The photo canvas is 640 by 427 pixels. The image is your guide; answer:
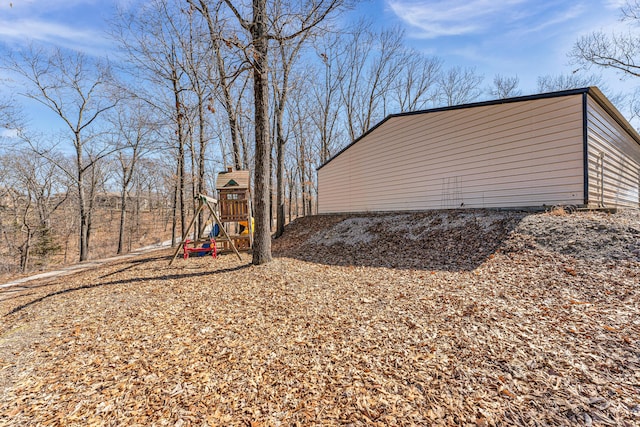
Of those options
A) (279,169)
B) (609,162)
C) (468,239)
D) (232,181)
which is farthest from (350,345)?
(279,169)

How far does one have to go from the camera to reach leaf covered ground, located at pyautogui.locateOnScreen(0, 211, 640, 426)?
1.90 meters

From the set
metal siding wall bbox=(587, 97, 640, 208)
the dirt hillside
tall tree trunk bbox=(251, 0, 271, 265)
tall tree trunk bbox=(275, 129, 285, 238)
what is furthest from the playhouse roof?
metal siding wall bbox=(587, 97, 640, 208)

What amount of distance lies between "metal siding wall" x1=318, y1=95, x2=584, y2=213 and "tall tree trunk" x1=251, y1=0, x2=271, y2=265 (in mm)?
5962

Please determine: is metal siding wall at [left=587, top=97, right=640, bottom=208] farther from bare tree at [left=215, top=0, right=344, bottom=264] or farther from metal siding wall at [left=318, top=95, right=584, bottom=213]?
bare tree at [left=215, top=0, right=344, bottom=264]

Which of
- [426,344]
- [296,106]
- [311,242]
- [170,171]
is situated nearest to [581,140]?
[426,344]

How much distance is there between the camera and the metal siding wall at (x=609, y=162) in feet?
21.5

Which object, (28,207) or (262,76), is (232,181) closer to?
(262,76)

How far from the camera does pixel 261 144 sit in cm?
571

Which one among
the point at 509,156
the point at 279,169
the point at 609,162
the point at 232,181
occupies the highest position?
the point at 279,169

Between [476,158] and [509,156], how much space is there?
0.84 m

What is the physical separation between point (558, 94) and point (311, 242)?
308 inches

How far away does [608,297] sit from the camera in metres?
3.35

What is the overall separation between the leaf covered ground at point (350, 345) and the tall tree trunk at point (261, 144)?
811 mm

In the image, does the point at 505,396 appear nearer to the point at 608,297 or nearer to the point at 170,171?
the point at 608,297
